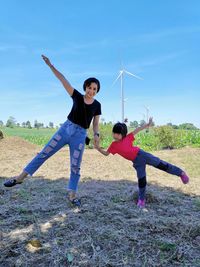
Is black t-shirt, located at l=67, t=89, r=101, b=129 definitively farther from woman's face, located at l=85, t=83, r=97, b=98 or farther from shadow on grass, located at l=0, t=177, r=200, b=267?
shadow on grass, located at l=0, t=177, r=200, b=267

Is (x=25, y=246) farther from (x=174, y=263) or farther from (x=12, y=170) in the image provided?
(x=12, y=170)

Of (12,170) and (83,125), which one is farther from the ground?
(83,125)

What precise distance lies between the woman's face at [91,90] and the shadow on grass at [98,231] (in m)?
1.78

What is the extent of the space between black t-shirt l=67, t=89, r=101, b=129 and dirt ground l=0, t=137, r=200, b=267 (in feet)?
4.55

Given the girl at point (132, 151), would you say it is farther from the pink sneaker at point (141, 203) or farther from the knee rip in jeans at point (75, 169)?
the knee rip in jeans at point (75, 169)

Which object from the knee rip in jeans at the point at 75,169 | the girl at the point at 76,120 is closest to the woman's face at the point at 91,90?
the girl at the point at 76,120

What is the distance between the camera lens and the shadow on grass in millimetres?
4008

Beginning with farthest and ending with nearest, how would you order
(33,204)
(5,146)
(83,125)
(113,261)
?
(5,146) → (33,204) → (83,125) → (113,261)

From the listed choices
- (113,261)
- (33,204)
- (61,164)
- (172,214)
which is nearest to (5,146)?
(61,164)

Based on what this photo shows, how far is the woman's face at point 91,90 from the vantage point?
5.22 meters

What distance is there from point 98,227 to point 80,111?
170cm

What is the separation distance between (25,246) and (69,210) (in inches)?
51.7

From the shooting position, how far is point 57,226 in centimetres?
483

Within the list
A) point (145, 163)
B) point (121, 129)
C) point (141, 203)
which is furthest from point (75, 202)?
point (121, 129)
